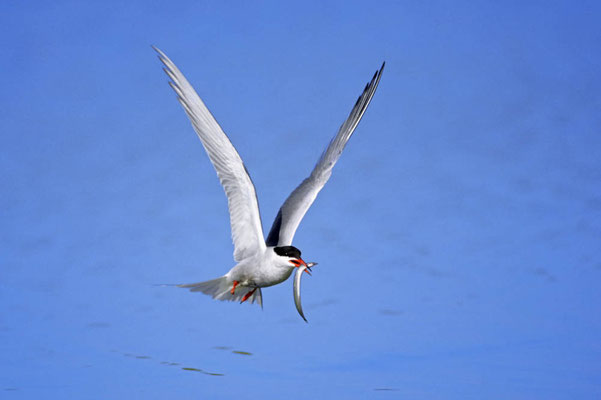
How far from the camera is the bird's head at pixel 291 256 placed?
5.44 meters

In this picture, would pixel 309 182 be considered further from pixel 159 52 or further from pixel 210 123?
pixel 159 52

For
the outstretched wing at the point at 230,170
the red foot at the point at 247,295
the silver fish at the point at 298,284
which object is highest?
the outstretched wing at the point at 230,170

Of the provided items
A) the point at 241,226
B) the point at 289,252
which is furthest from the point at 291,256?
the point at 241,226

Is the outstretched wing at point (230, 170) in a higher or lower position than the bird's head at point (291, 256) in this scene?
higher

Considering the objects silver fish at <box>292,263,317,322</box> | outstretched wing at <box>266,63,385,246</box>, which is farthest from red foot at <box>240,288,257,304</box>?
silver fish at <box>292,263,317,322</box>

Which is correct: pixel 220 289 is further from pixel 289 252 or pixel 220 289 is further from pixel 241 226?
pixel 289 252

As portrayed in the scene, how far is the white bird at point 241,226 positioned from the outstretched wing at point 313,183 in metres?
0.01

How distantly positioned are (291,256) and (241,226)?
0.80 metres

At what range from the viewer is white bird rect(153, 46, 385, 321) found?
5.53 metres

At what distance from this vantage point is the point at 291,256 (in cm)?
546

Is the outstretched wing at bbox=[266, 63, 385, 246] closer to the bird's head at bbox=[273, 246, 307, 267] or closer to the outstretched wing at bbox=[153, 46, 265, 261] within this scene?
the outstretched wing at bbox=[153, 46, 265, 261]

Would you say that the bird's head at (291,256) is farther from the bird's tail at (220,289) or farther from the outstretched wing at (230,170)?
the bird's tail at (220,289)

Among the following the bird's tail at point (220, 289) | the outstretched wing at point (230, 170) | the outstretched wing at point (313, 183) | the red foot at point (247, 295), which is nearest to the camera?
the outstretched wing at point (230, 170)

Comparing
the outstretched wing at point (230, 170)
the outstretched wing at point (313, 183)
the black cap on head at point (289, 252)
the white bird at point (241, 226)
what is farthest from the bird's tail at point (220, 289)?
the black cap on head at point (289, 252)
